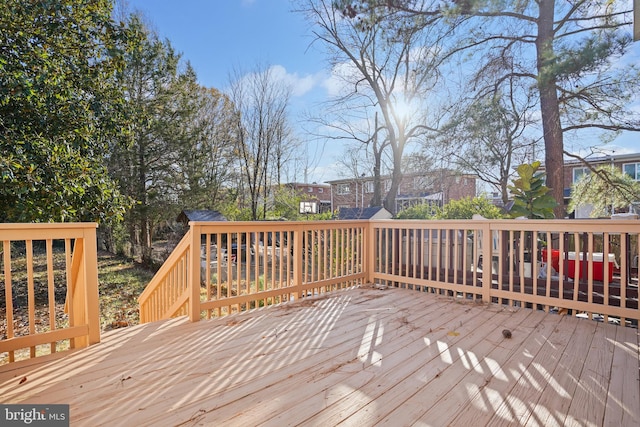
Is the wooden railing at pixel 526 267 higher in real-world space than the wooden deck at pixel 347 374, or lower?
higher

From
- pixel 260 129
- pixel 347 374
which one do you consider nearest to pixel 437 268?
pixel 347 374

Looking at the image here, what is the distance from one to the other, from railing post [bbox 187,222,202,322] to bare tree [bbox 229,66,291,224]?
9564 mm

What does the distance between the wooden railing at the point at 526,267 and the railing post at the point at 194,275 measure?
244 centimetres

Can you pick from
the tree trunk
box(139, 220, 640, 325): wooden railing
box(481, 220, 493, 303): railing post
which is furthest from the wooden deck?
the tree trunk

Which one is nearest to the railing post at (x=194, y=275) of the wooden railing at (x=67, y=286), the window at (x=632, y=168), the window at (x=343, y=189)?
the wooden railing at (x=67, y=286)

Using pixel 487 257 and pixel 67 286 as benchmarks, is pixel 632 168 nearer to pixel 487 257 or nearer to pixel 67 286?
pixel 487 257

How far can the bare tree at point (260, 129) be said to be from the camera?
38.9 ft

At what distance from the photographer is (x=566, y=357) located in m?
2.13

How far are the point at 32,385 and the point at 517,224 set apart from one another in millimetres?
4064

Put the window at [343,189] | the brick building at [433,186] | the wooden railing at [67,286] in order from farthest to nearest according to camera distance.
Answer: the window at [343,189], the brick building at [433,186], the wooden railing at [67,286]

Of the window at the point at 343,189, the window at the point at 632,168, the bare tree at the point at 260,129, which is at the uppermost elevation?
the bare tree at the point at 260,129

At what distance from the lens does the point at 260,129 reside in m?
12.5

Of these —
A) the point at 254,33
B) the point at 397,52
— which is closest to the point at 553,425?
the point at 397,52

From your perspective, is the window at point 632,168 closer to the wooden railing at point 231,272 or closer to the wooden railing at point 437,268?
the wooden railing at point 437,268
